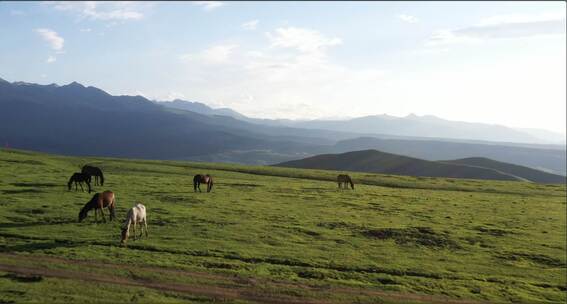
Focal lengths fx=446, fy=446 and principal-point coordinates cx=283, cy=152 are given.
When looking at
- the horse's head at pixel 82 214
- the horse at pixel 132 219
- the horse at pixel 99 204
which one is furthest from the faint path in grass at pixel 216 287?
the horse at pixel 99 204

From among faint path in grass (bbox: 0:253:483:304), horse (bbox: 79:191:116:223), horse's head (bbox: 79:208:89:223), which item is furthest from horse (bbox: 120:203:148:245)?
horse's head (bbox: 79:208:89:223)

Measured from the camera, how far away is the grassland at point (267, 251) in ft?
73.8

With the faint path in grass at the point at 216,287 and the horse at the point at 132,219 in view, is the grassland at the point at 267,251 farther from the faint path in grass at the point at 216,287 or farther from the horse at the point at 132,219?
the horse at the point at 132,219

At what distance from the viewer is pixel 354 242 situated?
3347cm

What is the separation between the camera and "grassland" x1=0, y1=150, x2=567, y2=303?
22.5m

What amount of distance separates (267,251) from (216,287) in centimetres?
676

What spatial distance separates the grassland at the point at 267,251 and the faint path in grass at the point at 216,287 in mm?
93

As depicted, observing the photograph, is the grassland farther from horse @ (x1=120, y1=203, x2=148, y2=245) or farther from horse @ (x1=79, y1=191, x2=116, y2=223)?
horse @ (x1=120, y1=203, x2=148, y2=245)

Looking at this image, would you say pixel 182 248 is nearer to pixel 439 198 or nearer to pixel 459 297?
pixel 459 297

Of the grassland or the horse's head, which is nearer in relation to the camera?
the grassland

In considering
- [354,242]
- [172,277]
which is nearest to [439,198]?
[354,242]

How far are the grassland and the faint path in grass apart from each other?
93 mm

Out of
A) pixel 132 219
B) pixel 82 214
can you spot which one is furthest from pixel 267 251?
pixel 82 214

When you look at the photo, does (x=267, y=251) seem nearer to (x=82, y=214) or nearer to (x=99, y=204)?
(x=99, y=204)
